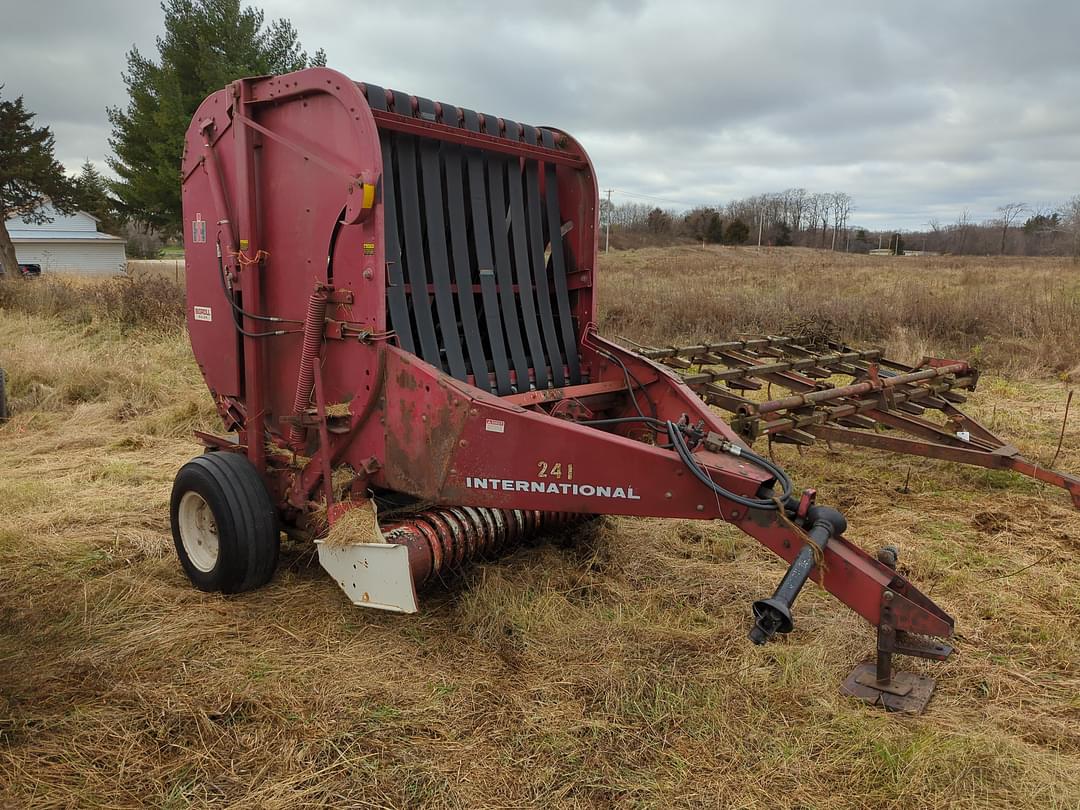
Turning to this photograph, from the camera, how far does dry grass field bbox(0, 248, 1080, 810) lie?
2574 millimetres

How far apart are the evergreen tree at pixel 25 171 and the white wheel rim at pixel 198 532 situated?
24.5m

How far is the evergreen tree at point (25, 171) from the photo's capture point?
24.2 meters

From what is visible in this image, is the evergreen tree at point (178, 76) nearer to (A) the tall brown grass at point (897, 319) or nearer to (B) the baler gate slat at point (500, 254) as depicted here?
(A) the tall brown grass at point (897, 319)

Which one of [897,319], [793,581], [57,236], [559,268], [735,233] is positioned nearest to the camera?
[793,581]

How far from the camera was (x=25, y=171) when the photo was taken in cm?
2419

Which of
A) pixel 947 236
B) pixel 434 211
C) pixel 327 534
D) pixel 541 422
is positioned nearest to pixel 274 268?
pixel 434 211

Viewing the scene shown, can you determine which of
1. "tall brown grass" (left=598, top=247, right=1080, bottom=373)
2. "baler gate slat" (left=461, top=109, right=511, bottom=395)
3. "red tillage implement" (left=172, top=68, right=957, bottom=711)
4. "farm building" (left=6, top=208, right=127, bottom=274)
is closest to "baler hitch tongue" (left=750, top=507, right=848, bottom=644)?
"red tillage implement" (left=172, top=68, right=957, bottom=711)

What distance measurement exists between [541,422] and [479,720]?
120 centimetres

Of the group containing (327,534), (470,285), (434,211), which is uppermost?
(434,211)

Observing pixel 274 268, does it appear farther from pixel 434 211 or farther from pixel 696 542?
pixel 696 542

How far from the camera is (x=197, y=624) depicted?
12.0 feet

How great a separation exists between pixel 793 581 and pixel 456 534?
1.73m

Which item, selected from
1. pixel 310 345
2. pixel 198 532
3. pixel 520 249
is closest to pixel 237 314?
pixel 310 345

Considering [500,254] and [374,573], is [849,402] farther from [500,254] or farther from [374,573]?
[374,573]
